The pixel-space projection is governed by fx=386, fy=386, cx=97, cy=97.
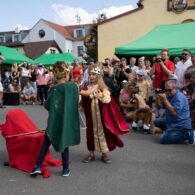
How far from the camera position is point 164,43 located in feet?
42.1

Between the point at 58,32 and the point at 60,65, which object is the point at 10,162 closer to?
the point at 60,65

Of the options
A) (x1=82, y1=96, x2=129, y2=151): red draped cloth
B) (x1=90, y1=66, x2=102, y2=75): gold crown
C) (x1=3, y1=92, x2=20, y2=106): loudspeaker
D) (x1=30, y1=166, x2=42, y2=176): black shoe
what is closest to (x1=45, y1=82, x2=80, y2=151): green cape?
(x1=30, y1=166, x2=42, y2=176): black shoe

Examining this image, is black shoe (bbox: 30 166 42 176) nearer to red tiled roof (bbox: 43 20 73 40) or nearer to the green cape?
the green cape

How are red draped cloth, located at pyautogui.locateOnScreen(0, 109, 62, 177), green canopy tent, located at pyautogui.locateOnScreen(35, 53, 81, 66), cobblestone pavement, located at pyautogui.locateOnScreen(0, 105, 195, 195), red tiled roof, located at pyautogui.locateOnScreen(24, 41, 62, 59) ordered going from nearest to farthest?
cobblestone pavement, located at pyautogui.locateOnScreen(0, 105, 195, 195)
red draped cloth, located at pyautogui.locateOnScreen(0, 109, 62, 177)
green canopy tent, located at pyautogui.locateOnScreen(35, 53, 81, 66)
red tiled roof, located at pyautogui.locateOnScreen(24, 41, 62, 59)

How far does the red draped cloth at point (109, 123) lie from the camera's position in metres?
6.00

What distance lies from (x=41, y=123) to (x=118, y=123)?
15.1 ft

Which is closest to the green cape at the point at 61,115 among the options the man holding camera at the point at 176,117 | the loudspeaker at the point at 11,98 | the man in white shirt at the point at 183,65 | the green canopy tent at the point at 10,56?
the man holding camera at the point at 176,117

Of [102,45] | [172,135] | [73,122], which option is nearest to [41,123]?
[172,135]

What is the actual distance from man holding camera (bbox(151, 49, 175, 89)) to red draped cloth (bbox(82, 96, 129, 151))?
4.14m

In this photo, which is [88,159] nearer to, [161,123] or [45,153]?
[45,153]

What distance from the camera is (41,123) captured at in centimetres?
1026

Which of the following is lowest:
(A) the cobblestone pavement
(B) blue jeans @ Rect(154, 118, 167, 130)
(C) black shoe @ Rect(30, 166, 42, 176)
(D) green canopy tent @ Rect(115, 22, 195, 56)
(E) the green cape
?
(A) the cobblestone pavement

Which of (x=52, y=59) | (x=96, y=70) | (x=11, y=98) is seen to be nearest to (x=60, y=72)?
(x=96, y=70)

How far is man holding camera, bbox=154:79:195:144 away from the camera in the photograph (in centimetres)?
732
